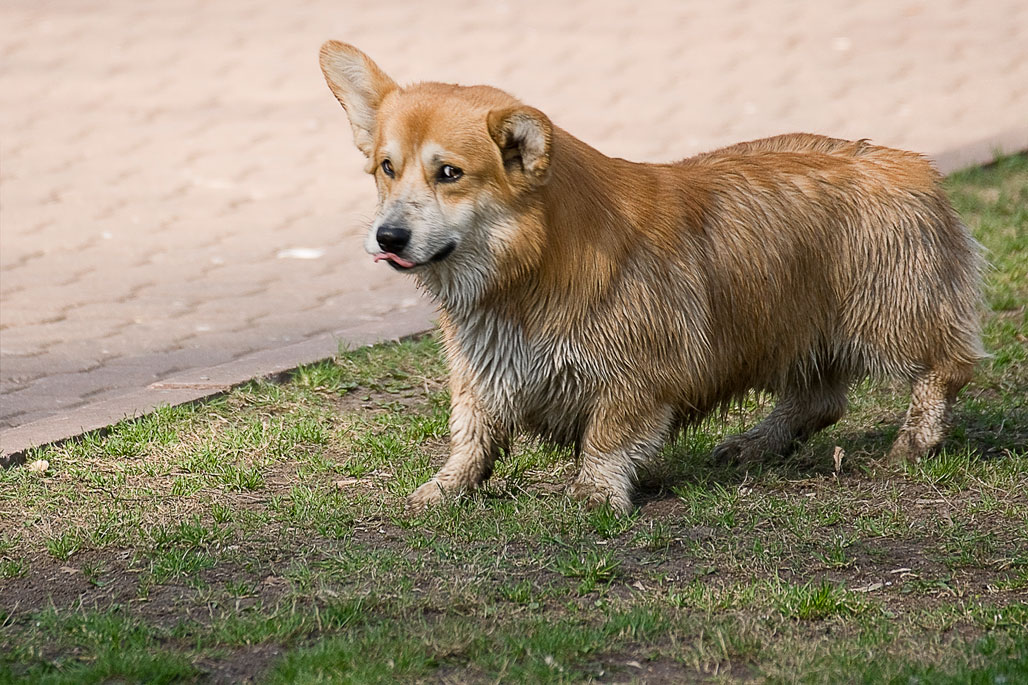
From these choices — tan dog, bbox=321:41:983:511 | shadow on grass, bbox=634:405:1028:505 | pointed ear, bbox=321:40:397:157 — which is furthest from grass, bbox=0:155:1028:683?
pointed ear, bbox=321:40:397:157

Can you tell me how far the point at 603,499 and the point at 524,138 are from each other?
1.28 m

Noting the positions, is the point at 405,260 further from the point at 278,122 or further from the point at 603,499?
the point at 278,122

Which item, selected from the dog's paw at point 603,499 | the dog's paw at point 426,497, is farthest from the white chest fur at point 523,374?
the dog's paw at point 426,497

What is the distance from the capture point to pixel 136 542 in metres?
4.82

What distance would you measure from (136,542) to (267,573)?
541mm

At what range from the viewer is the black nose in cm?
454

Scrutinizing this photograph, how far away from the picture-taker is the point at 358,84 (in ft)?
16.3

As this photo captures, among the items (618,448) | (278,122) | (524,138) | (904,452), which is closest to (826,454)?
(904,452)

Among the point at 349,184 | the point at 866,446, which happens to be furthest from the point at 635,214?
the point at 349,184

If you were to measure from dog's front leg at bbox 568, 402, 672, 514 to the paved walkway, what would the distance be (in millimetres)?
2083

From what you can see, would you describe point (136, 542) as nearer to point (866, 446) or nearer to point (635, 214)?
point (635, 214)

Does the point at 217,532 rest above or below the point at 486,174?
below

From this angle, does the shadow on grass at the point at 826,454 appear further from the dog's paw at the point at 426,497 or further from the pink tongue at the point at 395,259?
the pink tongue at the point at 395,259

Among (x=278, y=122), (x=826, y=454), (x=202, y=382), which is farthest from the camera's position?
(x=278, y=122)
